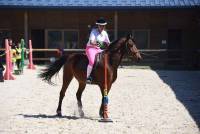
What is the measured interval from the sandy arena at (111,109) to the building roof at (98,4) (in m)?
12.0

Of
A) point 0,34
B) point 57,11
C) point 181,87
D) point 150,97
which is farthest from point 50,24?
point 150,97

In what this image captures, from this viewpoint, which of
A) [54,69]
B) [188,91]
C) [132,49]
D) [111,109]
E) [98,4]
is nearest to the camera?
[132,49]

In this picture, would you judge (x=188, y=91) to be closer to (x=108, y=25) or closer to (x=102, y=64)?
(x=102, y=64)

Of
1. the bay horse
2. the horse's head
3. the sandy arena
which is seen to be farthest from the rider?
the sandy arena

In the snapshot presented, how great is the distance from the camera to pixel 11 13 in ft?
107

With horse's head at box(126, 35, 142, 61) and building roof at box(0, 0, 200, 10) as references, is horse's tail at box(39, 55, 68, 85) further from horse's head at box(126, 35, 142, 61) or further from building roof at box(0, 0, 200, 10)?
building roof at box(0, 0, 200, 10)

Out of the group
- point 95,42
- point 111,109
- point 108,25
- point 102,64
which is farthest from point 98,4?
point 102,64

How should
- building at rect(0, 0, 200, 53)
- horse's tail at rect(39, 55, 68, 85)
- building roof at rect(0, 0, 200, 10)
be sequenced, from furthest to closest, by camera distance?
building at rect(0, 0, 200, 53)
building roof at rect(0, 0, 200, 10)
horse's tail at rect(39, 55, 68, 85)

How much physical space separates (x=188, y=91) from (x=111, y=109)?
16.8 feet

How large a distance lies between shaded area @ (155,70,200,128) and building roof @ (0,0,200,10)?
7.97m

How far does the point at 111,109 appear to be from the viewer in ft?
42.0

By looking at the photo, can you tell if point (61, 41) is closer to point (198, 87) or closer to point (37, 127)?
point (198, 87)

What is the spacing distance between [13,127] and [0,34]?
23.4 m

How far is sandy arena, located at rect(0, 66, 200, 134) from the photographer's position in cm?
1008
